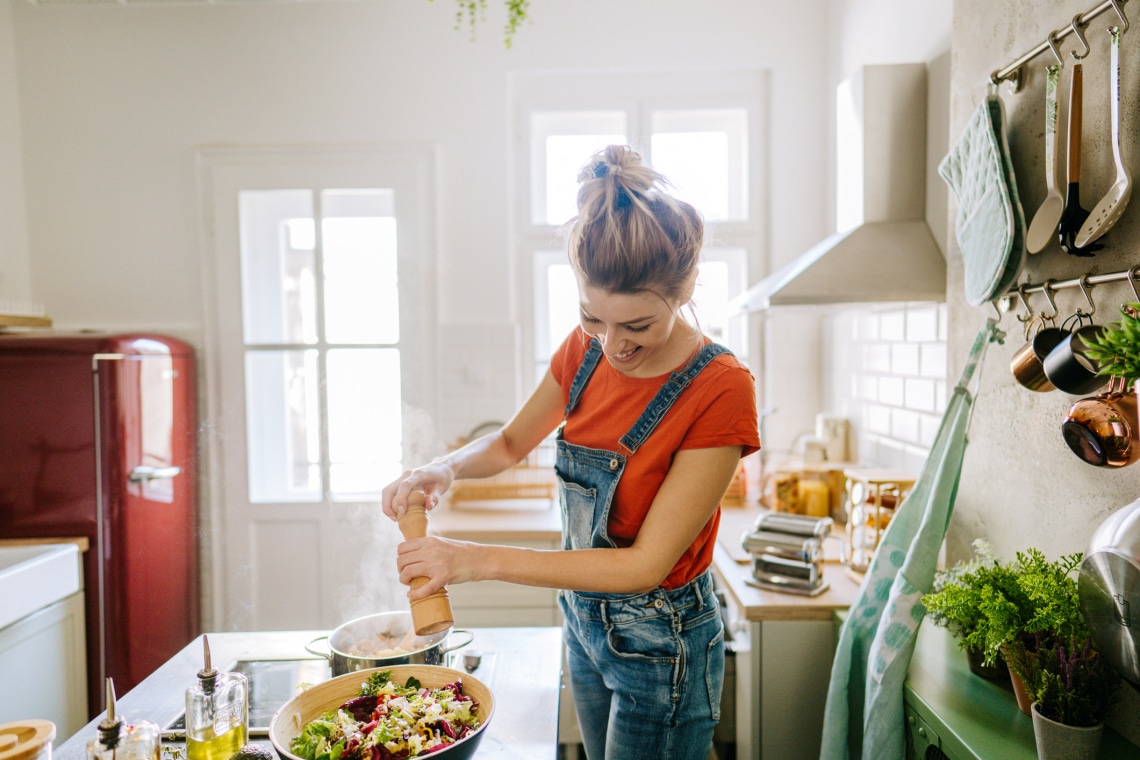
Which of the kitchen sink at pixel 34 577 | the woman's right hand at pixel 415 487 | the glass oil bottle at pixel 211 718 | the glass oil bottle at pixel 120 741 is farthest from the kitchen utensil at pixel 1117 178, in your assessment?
the kitchen sink at pixel 34 577

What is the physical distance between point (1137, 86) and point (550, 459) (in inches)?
95.2

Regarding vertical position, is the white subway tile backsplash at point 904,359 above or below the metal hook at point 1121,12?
below

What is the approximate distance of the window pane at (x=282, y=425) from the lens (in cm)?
311

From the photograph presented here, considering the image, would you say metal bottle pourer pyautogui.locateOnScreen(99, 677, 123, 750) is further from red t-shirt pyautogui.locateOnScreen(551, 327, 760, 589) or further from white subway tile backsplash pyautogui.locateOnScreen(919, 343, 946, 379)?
white subway tile backsplash pyautogui.locateOnScreen(919, 343, 946, 379)

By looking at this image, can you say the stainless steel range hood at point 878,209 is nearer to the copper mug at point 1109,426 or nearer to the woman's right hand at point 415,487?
the copper mug at point 1109,426

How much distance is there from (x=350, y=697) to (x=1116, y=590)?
1044mm

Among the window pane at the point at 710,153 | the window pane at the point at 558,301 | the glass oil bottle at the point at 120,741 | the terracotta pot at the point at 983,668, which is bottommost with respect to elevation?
the terracotta pot at the point at 983,668

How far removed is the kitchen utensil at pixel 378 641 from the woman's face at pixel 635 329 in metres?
0.55

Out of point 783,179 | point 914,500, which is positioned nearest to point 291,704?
point 914,500

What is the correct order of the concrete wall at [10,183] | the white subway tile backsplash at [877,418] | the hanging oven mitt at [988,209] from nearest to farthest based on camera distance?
1. the hanging oven mitt at [988,209]
2. the white subway tile backsplash at [877,418]
3. the concrete wall at [10,183]

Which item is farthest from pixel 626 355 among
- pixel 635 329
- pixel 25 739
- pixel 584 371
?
pixel 25 739

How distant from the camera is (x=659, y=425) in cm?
122

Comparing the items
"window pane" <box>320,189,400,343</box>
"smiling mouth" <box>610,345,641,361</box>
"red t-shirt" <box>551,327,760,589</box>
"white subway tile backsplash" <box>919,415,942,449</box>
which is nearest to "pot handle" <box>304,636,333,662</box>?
"red t-shirt" <box>551,327,760,589</box>

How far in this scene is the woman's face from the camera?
1.14m
